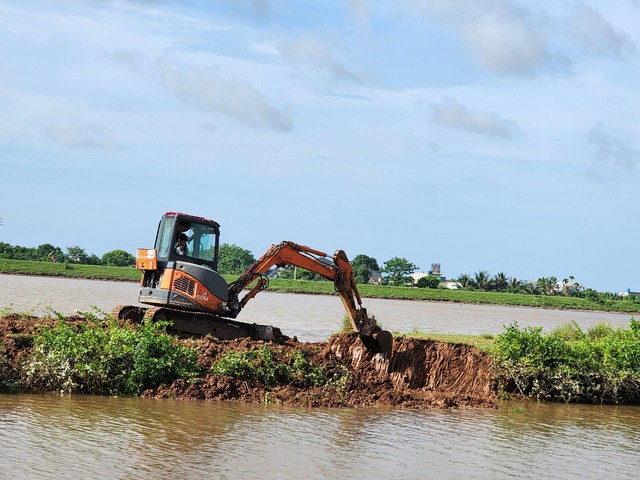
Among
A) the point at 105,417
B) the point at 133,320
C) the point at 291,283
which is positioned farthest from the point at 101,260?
the point at 105,417

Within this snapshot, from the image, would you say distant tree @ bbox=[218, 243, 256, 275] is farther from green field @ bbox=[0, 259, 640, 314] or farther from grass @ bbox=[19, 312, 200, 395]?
grass @ bbox=[19, 312, 200, 395]

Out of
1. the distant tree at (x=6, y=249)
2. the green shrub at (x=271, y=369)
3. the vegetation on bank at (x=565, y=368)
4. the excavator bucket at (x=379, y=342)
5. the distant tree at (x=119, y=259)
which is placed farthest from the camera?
the distant tree at (x=119, y=259)

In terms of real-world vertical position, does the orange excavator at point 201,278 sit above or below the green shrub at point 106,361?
above

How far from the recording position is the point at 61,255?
96938 mm

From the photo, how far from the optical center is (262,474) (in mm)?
11352

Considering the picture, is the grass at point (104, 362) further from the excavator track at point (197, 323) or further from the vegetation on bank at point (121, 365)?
the excavator track at point (197, 323)

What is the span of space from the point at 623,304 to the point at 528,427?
83.8 metres

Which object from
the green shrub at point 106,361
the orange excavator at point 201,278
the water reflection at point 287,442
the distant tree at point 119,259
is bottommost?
the water reflection at point 287,442

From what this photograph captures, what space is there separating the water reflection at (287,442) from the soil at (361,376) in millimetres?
561

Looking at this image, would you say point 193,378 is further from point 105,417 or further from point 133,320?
point 133,320

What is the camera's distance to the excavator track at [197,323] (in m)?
21.2

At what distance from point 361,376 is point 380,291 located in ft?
224

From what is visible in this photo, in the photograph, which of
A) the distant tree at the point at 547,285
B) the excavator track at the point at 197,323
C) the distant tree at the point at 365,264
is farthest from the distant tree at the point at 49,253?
the excavator track at the point at 197,323

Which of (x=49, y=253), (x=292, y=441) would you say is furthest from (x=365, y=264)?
(x=292, y=441)
